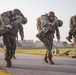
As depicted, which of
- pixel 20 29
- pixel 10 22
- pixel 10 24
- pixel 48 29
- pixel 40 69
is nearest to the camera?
pixel 40 69

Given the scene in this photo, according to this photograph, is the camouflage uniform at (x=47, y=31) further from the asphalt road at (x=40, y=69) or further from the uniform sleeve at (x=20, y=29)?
the uniform sleeve at (x=20, y=29)

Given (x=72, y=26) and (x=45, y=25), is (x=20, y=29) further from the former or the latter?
(x=72, y=26)

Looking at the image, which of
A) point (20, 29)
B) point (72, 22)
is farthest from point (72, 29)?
point (20, 29)

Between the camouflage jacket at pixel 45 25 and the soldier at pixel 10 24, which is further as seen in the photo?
the camouflage jacket at pixel 45 25

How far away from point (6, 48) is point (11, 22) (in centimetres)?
104

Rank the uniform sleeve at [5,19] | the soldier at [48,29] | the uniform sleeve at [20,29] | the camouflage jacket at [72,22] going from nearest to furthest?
the uniform sleeve at [5,19] < the uniform sleeve at [20,29] < the soldier at [48,29] < the camouflage jacket at [72,22]

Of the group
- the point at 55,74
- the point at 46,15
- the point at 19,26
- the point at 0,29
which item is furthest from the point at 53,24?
the point at 55,74

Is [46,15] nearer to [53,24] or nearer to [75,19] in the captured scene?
[53,24]

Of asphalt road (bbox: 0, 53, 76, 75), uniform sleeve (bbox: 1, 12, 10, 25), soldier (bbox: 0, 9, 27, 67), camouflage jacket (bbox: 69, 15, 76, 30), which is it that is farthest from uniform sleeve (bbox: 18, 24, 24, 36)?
camouflage jacket (bbox: 69, 15, 76, 30)

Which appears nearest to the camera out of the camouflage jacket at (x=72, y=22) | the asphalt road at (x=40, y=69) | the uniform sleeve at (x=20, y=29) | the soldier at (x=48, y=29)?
the asphalt road at (x=40, y=69)

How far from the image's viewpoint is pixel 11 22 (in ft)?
39.1

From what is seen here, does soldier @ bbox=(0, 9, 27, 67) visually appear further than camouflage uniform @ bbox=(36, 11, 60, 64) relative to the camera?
No

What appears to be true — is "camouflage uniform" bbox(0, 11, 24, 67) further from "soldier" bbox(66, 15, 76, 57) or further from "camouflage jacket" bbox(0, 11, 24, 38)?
"soldier" bbox(66, 15, 76, 57)

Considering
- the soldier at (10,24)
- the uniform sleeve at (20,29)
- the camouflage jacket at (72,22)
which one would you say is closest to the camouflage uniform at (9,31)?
the soldier at (10,24)
